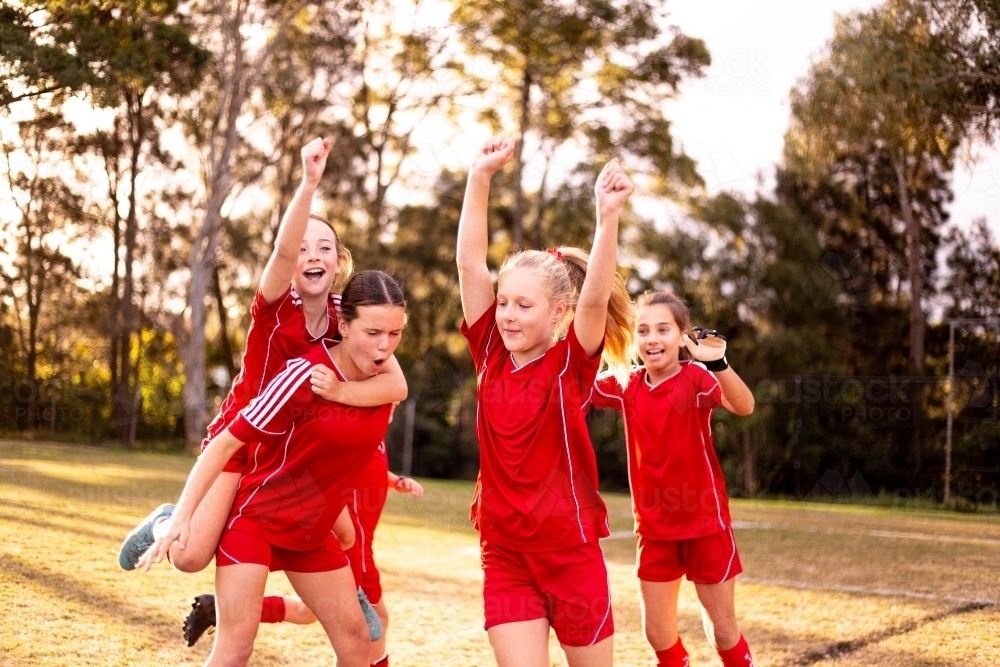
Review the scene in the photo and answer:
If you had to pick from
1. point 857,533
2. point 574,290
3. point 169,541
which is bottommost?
point 857,533

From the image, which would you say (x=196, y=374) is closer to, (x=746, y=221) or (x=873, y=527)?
(x=746, y=221)

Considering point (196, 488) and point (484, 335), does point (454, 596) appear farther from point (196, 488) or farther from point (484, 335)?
point (196, 488)

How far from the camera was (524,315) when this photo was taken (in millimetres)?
3543

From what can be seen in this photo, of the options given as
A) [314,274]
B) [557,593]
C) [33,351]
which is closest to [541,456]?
[557,593]

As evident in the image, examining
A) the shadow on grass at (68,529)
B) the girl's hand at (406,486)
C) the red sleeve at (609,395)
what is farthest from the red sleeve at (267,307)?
the shadow on grass at (68,529)

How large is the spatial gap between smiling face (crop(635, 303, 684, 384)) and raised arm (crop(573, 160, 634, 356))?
56.2 inches

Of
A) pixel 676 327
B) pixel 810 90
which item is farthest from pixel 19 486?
pixel 810 90

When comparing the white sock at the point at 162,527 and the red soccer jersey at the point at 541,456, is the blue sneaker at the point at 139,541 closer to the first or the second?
the white sock at the point at 162,527

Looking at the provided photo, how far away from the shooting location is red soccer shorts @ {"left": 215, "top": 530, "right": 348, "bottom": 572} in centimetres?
348

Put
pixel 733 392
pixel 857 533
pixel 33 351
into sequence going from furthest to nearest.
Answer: pixel 33 351 → pixel 857 533 → pixel 733 392

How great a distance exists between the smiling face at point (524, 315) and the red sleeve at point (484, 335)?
0.28 feet

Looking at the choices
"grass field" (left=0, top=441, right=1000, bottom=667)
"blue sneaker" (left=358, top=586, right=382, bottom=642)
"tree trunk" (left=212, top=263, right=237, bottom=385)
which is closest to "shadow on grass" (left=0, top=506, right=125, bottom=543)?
"grass field" (left=0, top=441, right=1000, bottom=667)

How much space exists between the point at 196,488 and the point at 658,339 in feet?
7.66

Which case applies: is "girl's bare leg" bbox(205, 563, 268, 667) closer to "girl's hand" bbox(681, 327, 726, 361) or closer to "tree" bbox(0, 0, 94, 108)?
"girl's hand" bbox(681, 327, 726, 361)
